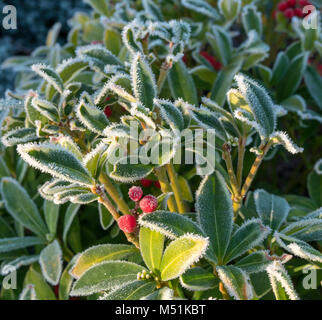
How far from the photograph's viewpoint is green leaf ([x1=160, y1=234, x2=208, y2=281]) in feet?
2.62

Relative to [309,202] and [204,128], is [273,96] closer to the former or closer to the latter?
[309,202]

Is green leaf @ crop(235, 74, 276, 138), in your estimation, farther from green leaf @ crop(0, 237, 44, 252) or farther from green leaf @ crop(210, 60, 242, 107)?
green leaf @ crop(0, 237, 44, 252)

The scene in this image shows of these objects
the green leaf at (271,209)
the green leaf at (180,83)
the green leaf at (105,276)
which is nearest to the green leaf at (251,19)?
the green leaf at (180,83)

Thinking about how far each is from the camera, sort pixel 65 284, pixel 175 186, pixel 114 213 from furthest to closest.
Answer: pixel 65 284 < pixel 175 186 < pixel 114 213

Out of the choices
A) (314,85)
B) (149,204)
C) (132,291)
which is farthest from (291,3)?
(132,291)

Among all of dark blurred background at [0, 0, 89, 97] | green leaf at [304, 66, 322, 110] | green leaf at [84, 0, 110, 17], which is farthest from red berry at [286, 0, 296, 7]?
dark blurred background at [0, 0, 89, 97]

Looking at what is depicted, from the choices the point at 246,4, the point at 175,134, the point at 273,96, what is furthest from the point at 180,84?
the point at 246,4

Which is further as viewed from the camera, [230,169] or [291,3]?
[291,3]

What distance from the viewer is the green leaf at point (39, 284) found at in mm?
1160

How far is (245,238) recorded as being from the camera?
0.93 metres

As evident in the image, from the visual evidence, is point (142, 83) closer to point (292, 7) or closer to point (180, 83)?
point (180, 83)

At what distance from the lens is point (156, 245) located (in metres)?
0.91

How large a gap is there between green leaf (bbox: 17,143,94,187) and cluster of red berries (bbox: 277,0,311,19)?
4.12 feet

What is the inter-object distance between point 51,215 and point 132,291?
Result: 1.56ft
